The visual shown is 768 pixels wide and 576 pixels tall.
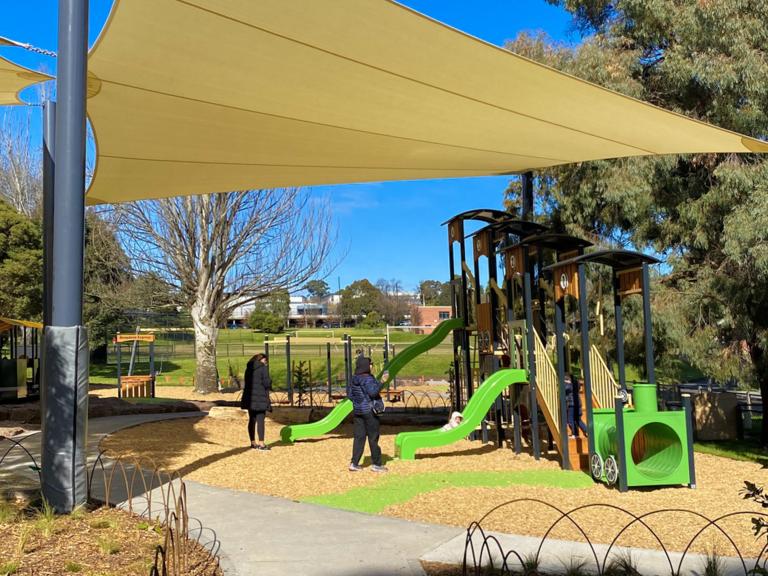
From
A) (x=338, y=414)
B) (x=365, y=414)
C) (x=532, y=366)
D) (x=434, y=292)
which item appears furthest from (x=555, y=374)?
(x=434, y=292)

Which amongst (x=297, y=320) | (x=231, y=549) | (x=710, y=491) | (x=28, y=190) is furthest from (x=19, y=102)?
(x=297, y=320)

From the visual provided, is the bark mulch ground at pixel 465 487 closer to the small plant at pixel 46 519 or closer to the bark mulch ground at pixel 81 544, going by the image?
the bark mulch ground at pixel 81 544

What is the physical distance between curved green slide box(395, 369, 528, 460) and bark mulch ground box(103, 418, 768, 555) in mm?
A: 269

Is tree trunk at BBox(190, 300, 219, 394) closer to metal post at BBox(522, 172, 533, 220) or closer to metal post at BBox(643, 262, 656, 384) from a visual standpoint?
metal post at BBox(522, 172, 533, 220)

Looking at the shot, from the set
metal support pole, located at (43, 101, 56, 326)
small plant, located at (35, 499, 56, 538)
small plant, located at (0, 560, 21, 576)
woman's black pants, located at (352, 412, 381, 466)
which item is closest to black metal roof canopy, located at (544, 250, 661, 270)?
woman's black pants, located at (352, 412, 381, 466)

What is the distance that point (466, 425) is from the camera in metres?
9.75

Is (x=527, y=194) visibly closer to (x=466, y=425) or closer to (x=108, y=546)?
(x=466, y=425)

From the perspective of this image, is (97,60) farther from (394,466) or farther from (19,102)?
(394,466)

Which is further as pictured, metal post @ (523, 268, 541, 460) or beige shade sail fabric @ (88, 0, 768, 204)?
metal post @ (523, 268, 541, 460)

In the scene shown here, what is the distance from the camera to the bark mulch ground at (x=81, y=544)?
4617mm

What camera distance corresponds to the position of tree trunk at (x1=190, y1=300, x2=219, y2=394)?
2108 cm

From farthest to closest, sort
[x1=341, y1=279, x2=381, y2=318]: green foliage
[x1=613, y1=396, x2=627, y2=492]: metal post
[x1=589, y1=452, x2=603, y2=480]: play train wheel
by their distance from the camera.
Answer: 1. [x1=341, y1=279, x2=381, y2=318]: green foliage
2. [x1=589, y1=452, x2=603, y2=480]: play train wheel
3. [x1=613, y1=396, x2=627, y2=492]: metal post

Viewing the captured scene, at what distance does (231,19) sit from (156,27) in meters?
0.66

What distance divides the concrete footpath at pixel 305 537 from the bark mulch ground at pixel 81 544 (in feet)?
1.33
